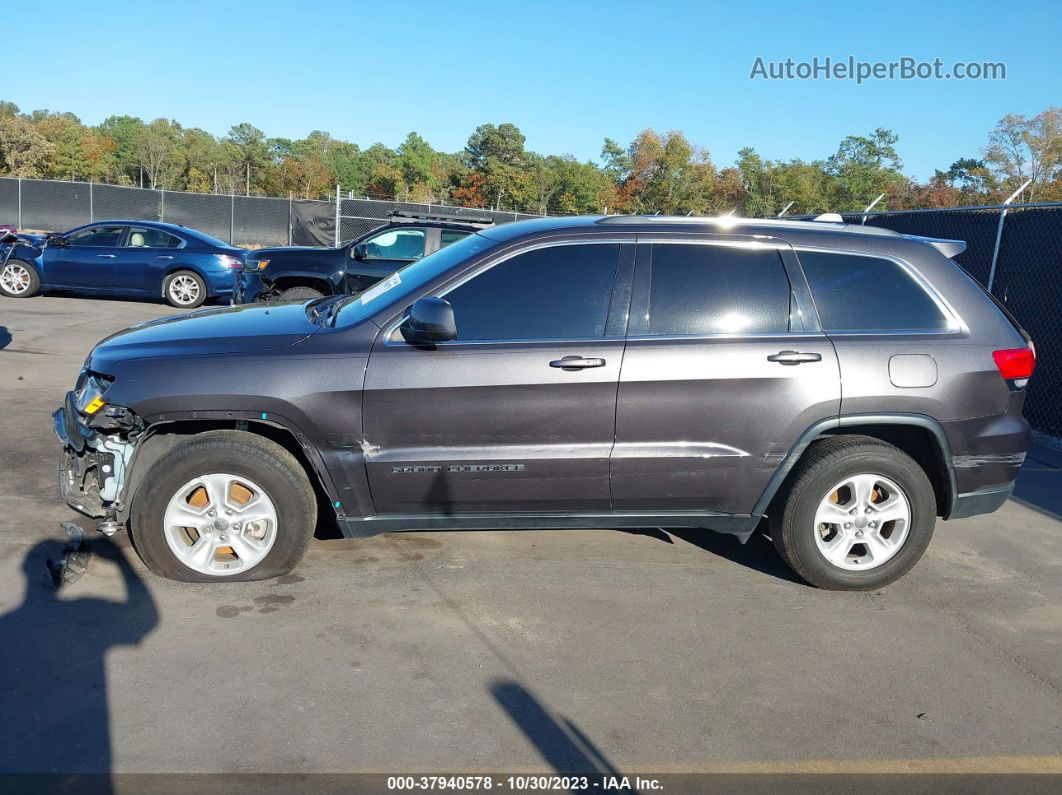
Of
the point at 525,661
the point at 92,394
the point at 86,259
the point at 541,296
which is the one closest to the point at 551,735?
the point at 525,661

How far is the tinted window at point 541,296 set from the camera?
4492 mm

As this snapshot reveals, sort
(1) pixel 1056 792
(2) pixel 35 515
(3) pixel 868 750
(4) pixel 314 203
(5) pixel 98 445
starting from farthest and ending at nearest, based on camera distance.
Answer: (4) pixel 314 203 < (2) pixel 35 515 < (5) pixel 98 445 < (3) pixel 868 750 < (1) pixel 1056 792

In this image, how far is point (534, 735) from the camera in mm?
3346

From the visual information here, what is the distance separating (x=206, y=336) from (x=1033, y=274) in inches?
303

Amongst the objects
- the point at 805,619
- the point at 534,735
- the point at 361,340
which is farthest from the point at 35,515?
the point at 805,619

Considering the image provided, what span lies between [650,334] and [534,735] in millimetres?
2062

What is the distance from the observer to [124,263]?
48.9ft

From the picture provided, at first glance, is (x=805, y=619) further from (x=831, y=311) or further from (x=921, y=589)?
(x=831, y=311)

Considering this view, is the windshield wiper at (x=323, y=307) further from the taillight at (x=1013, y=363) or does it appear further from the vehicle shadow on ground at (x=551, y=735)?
the taillight at (x=1013, y=363)

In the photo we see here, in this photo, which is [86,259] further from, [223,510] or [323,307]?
[223,510]

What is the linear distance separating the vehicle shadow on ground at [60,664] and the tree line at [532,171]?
9.95 m

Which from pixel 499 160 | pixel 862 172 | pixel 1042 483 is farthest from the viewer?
pixel 499 160

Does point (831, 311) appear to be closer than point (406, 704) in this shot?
No

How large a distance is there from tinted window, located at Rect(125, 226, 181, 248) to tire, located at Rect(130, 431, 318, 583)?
11887mm
